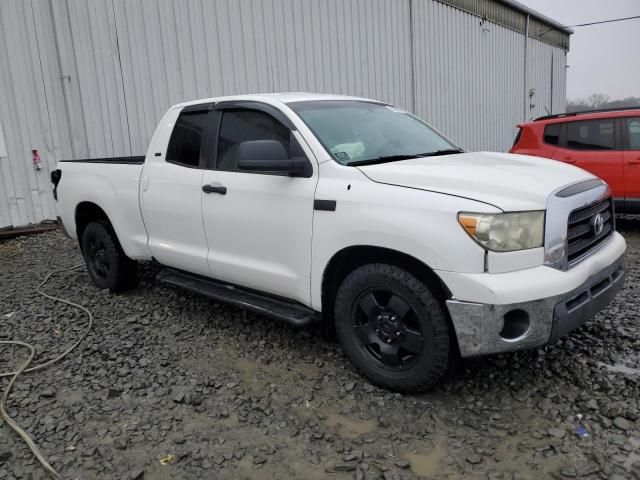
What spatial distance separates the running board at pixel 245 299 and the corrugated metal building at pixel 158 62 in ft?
14.8

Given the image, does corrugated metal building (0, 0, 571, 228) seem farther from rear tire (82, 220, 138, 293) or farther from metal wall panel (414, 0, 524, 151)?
rear tire (82, 220, 138, 293)

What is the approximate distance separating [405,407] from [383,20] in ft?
36.7

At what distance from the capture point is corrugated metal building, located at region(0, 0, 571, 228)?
7598 millimetres

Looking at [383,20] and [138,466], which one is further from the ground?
[383,20]

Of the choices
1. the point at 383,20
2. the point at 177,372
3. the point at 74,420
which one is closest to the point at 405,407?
the point at 177,372

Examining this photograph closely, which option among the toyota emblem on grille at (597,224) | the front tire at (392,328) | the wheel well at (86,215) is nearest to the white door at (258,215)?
the front tire at (392,328)

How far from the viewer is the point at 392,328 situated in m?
3.05

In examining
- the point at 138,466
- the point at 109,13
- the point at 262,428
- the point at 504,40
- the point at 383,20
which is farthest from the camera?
the point at 504,40

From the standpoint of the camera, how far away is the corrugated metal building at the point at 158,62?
7.60 m

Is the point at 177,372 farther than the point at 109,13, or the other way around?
the point at 109,13

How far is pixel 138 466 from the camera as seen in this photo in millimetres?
2619

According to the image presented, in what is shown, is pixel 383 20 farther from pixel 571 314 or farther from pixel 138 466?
pixel 138 466

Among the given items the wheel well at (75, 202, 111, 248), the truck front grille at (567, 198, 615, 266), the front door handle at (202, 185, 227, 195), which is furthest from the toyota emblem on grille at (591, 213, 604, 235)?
the wheel well at (75, 202, 111, 248)

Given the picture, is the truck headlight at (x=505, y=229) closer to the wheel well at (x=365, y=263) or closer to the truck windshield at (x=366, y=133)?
the wheel well at (x=365, y=263)
